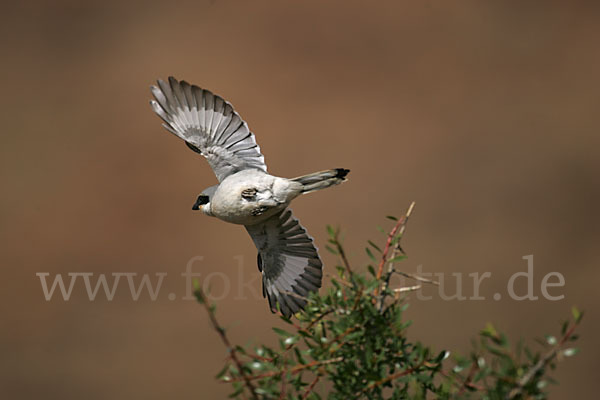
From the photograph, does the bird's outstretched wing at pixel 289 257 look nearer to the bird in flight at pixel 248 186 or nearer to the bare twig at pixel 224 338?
the bird in flight at pixel 248 186

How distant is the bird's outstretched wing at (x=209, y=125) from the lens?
7.18 feet

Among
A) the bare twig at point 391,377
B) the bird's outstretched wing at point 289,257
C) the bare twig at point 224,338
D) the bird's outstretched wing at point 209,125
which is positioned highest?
the bird's outstretched wing at point 209,125

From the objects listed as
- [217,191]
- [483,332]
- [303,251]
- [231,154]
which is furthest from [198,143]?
[483,332]

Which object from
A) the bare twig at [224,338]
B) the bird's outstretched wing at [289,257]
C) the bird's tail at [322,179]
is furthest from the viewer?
the bird's outstretched wing at [289,257]

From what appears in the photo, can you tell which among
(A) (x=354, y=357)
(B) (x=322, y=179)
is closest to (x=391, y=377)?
(A) (x=354, y=357)

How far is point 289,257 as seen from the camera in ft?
7.82

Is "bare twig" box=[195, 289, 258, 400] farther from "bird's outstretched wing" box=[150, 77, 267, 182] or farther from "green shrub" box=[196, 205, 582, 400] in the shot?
"bird's outstretched wing" box=[150, 77, 267, 182]

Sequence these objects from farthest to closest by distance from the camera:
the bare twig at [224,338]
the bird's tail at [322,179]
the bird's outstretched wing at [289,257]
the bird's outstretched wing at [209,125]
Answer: the bird's outstretched wing at [289,257] < the bird's outstretched wing at [209,125] < the bird's tail at [322,179] < the bare twig at [224,338]

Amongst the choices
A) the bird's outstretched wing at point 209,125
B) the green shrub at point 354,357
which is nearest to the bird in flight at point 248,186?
the bird's outstretched wing at point 209,125

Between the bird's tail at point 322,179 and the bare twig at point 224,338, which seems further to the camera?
the bird's tail at point 322,179

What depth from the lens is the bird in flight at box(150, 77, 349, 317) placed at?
75.3 inches

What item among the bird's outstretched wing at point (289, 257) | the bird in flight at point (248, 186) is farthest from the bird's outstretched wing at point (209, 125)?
the bird's outstretched wing at point (289, 257)

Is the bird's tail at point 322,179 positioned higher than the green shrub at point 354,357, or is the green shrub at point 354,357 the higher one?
the bird's tail at point 322,179

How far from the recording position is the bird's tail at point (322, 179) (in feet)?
6.17
